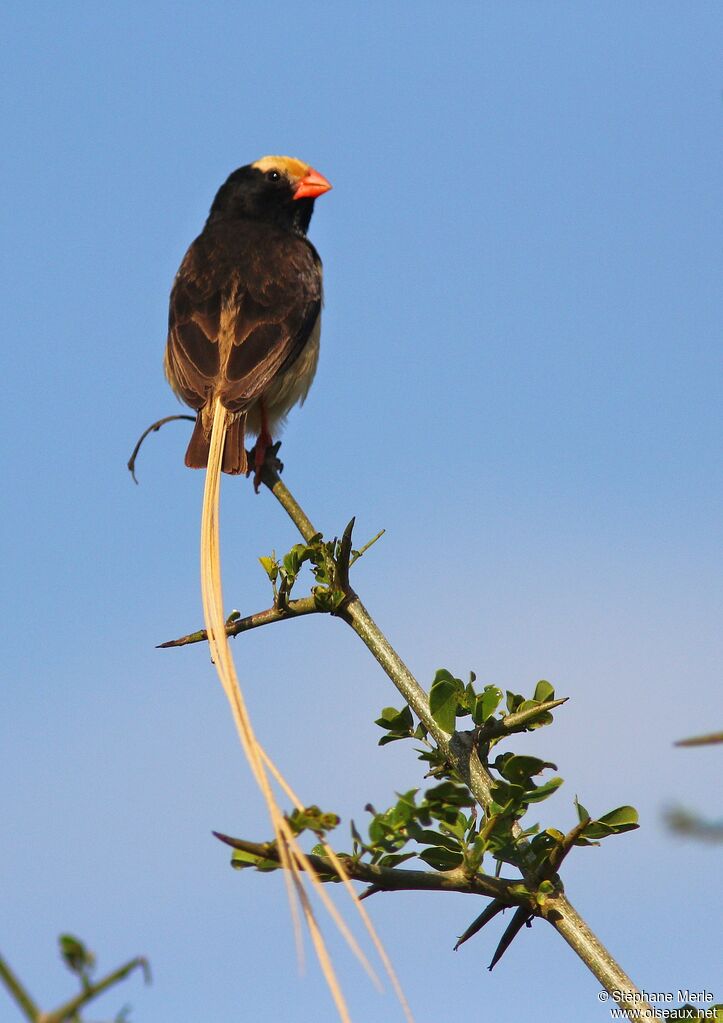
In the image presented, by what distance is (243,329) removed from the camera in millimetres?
6465

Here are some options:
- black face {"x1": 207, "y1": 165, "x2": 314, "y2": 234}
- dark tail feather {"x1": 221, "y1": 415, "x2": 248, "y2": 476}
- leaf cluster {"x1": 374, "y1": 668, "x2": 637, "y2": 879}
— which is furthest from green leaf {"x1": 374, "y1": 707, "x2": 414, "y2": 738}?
black face {"x1": 207, "y1": 165, "x2": 314, "y2": 234}

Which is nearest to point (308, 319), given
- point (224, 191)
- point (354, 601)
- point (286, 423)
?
point (286, 423)

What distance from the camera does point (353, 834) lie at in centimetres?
182

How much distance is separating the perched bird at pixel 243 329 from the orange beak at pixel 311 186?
27 cm

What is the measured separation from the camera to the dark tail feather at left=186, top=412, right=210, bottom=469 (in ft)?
17.3

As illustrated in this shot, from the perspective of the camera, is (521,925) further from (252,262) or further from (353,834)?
(252,262)

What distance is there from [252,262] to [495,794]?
560cm

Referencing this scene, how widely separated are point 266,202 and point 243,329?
245 centimetres

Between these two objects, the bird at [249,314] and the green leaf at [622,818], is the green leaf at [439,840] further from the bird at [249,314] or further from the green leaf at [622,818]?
the bird at [249,314]

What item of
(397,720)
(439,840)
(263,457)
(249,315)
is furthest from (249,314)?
(439,840)

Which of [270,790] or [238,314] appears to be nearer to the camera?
[270,790]

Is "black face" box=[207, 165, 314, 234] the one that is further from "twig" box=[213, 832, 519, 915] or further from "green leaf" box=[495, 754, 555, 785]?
"twig" box=[213, 832, 519, 915]

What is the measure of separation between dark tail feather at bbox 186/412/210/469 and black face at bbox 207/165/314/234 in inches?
129

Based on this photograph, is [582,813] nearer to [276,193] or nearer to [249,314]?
[249,314]
